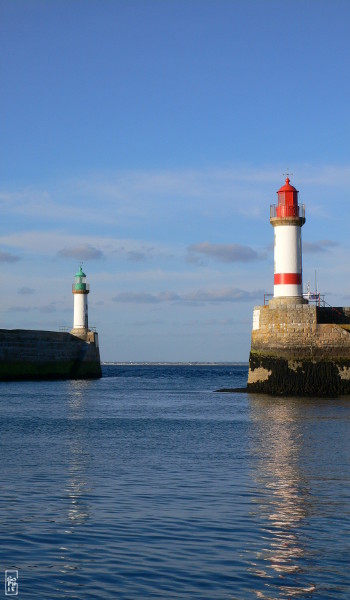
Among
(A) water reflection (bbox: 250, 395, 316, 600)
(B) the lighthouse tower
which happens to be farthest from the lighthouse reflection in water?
(B) the lighthouse tower

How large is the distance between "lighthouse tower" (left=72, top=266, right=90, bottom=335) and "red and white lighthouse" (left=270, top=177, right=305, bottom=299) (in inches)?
1357

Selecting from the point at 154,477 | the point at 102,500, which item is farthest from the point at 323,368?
the point at 102,500

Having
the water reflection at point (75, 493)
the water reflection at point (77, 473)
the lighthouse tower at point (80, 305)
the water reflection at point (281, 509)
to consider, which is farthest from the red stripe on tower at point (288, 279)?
the lighthouse tower at point (80, 305)

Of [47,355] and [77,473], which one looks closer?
[77,473]

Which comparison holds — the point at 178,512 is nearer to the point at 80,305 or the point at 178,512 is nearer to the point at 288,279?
the point at 288,279

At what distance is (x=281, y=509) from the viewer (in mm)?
13430

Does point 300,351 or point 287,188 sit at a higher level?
point 287,188

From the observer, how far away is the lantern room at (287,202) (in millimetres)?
42281

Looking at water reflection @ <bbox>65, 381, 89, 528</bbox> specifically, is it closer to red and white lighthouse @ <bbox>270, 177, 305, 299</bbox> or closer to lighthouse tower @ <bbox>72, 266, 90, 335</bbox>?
red and white lighthouse @ <bbox>270, 177, 305, 299</bbox>

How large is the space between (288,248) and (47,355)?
33690mm

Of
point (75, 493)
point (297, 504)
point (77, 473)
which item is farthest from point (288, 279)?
point (297, 504)

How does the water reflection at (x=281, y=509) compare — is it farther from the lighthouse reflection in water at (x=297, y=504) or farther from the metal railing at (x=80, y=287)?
the metal railing at (x=80, y=287)

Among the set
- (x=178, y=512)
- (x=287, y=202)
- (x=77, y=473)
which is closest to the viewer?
(x=178, y=512)

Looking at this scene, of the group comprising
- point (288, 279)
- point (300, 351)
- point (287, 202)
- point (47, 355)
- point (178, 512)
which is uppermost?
point (287, 202)
